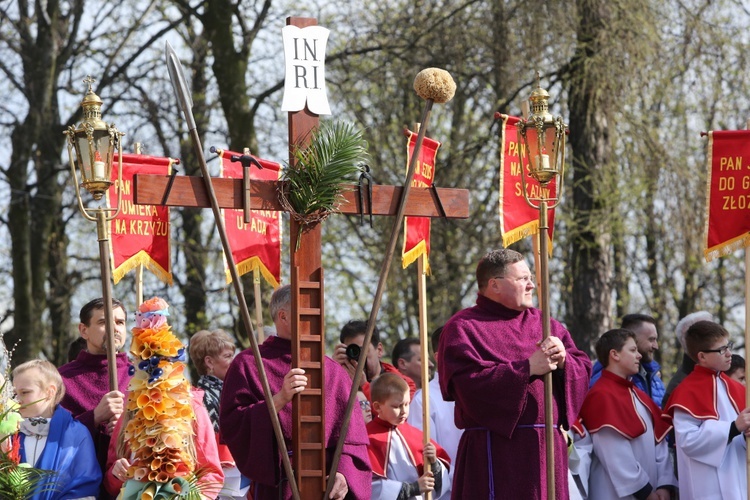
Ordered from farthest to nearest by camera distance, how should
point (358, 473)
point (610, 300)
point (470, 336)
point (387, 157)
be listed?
point (387, 157) < point (610, 300) < point (470, 336) < point (358, 473)

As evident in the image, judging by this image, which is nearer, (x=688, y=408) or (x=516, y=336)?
(x=516, y=336)

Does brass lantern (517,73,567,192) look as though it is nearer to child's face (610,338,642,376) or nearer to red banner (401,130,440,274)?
red banner (401,130,440,274)

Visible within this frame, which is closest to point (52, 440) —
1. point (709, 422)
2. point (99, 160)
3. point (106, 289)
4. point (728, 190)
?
point (106, 289)

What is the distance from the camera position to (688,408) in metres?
8.55

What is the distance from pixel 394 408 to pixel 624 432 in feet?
5.38

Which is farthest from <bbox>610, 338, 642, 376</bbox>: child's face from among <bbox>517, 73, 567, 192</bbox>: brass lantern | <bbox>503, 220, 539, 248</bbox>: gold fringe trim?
<bbox>517, 73, 567, 192</bbox>: brass lantern

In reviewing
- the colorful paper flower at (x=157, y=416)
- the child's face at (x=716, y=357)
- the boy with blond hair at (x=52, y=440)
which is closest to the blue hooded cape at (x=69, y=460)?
the boy with blond hair at (x=52, y=440)

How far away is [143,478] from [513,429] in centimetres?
214

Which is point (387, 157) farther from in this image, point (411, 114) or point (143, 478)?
point (143, 478)

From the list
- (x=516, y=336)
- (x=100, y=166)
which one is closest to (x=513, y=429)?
(x=516, y=336)

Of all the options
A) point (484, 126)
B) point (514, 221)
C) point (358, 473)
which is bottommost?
point (358, 473)

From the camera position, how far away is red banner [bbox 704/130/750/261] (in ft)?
27.5

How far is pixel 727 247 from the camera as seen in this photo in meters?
8.46

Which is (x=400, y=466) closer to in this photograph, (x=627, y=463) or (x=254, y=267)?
(x=627, y=463)
